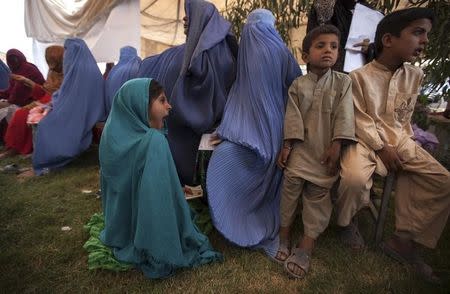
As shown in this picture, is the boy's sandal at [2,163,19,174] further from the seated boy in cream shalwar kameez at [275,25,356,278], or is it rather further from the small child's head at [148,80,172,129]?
the seated boy in cream shalwar kameez at [275,25,356,278]

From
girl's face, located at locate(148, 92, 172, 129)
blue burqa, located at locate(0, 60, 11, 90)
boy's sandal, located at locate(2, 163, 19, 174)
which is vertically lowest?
boy's sandal, located at locate(2, 163, 19, 174)

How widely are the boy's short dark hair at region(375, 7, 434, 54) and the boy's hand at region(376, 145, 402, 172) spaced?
2.13ft

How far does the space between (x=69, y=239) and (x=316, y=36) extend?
213cm

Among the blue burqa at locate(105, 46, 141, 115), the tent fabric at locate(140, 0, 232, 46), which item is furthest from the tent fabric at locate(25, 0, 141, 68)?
the blue burqa at locate(105, 46, 141, 115)

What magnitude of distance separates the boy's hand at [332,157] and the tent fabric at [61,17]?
195 inches

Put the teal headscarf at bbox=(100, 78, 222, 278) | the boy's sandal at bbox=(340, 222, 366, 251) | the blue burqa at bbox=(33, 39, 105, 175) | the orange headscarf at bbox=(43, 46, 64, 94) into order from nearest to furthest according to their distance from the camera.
Answer: the teal headscarf at bbox=(100, 78, 222, 278) < the boy's sandal at bbox=(340, 222, 366, 251) < the blue burqa at bbox=(33, 39, 105, 175) < the orange headscarf at bbox=(43, 46, 64, 94)

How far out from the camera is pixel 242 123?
2254mm

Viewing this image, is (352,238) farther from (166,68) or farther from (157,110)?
(166,68)

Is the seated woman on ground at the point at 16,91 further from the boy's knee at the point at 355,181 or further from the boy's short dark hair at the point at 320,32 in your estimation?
the boy's knee at the point at 355,181

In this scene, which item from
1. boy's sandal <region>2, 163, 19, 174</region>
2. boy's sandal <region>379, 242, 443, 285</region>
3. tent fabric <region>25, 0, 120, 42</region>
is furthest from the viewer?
tent fabric <region>25, 0, 120, 42</region>

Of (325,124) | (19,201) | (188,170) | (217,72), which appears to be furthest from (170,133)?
(19,201)

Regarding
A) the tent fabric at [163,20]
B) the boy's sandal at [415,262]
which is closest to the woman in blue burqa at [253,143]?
the boy's sandal at [415,262]

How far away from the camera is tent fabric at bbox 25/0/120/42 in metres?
5.85

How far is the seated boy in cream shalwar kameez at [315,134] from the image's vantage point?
2.04 meters
